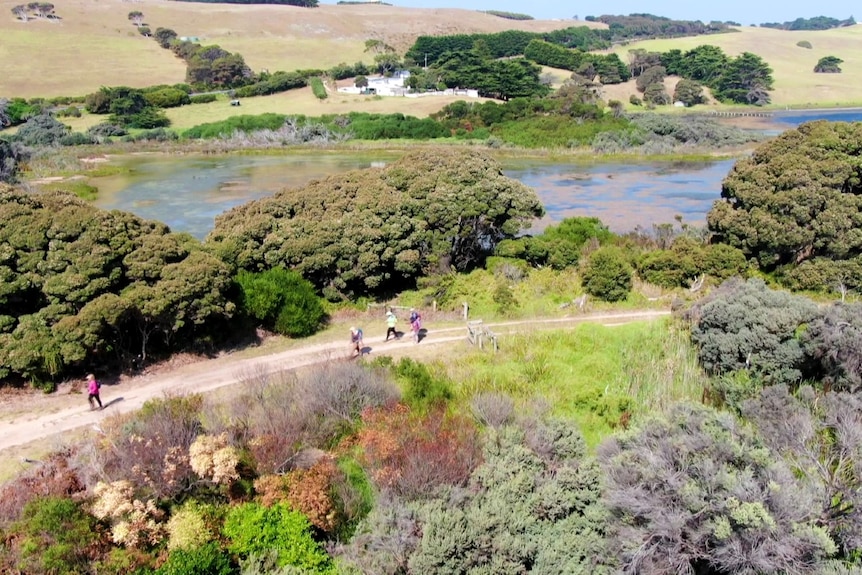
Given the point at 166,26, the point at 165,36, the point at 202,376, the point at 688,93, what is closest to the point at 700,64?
the point at 688,93

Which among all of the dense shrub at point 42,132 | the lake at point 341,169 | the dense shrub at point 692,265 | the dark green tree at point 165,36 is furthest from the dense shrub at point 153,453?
the dark green tree at point 165,36

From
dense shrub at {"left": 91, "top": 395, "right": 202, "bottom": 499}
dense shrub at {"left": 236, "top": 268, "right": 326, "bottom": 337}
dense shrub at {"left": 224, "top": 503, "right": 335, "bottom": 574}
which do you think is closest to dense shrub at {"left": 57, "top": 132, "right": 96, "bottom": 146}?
dense shrub at {"left": 236, "top": 268, "right": 326, "bottom": 337}

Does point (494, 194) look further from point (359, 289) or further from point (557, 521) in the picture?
point (557, 521)

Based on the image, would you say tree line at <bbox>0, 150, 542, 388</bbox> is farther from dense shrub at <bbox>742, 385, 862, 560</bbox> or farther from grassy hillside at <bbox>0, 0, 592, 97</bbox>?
grassy hillside at <bbox>0, 0, 592, 97</bbox>

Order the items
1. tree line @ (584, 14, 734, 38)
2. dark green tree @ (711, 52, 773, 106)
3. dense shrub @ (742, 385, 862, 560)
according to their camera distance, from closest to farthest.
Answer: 1. dense shrub @ (742, 385, 862, 560)
2. dark green tree @ (711, 52, 773, 106)
3. tree line @ (584, 14, 734, 38)

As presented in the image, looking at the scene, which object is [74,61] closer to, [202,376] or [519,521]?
[202,376]

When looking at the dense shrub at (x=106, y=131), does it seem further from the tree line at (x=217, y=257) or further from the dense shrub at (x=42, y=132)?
the tree line at (x=217, y=257)

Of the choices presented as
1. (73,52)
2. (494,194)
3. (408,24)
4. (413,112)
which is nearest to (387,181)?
(494,194)
